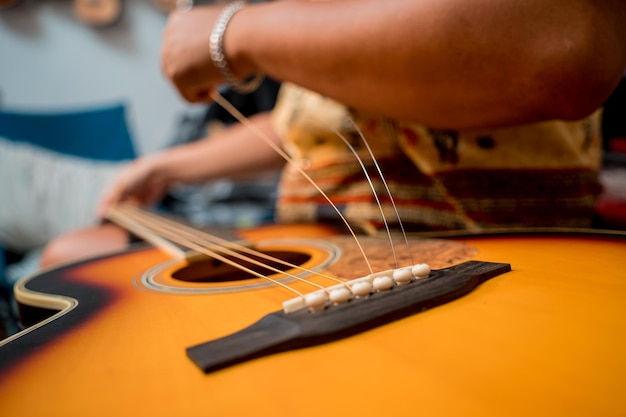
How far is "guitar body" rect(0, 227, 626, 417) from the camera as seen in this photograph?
25cm

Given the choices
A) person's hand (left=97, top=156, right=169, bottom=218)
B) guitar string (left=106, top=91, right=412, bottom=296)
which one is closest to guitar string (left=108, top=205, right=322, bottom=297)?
guitar string (left=106, top=91, right=412, bottom=296)

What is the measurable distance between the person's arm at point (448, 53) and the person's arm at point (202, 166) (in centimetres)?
57

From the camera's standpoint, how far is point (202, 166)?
1240 millimetres

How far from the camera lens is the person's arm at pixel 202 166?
1.21 m

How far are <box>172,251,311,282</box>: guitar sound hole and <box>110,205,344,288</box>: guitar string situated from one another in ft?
0.04

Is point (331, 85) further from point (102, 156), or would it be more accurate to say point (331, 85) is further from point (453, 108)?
point (102, 156)

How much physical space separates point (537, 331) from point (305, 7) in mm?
430

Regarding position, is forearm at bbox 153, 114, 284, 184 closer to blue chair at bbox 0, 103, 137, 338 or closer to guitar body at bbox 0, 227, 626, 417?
guitar body at bbox 0, 227, 626, 417

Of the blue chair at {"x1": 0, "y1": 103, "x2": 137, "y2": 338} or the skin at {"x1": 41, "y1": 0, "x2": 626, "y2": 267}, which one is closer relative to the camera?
the skin at {"x1": 41, "y1": 0, "x2": 626, "y2": 267}

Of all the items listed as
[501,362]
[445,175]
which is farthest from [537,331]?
[445,175]

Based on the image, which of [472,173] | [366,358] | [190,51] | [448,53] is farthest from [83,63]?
[366,358]

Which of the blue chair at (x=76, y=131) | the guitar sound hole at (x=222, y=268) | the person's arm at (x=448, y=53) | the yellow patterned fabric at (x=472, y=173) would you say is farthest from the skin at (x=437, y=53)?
the blue chair at (x=76, y=131)

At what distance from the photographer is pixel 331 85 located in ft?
1.93

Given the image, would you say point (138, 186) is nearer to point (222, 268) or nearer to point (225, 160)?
point (225, 160)
